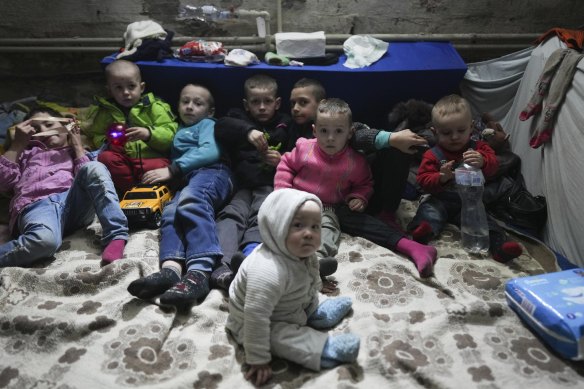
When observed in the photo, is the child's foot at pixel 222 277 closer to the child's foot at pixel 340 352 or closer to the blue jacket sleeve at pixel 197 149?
the child's foot at pixel 340 352

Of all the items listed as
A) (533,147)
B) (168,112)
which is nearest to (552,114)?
(533,147)

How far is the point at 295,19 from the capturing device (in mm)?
2902

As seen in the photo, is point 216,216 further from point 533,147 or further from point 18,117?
point 533,147

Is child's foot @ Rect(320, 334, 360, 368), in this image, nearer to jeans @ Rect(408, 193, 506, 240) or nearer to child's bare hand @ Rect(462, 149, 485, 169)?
jeans @ Rect(408, 193, 506, 240)

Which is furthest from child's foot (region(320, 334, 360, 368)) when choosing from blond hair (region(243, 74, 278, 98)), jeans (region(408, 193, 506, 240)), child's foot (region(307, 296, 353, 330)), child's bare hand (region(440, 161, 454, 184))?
blond hair (region(243, 74, 278, 98))

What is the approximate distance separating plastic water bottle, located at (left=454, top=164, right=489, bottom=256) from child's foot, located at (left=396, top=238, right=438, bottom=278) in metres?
0.25

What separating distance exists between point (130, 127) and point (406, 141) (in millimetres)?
1609

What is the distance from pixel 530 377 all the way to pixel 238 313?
96 centimetres

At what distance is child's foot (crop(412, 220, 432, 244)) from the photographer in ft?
6.51

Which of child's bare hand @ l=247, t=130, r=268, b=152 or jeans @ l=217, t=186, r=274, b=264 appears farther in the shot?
child's bare hand @ l=247, t=130, r=268, b=152

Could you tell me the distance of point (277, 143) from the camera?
7.74ft

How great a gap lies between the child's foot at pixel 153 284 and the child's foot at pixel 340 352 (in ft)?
2.32

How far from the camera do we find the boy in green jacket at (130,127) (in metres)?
2.33

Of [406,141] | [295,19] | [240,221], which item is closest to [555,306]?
[406,141]
